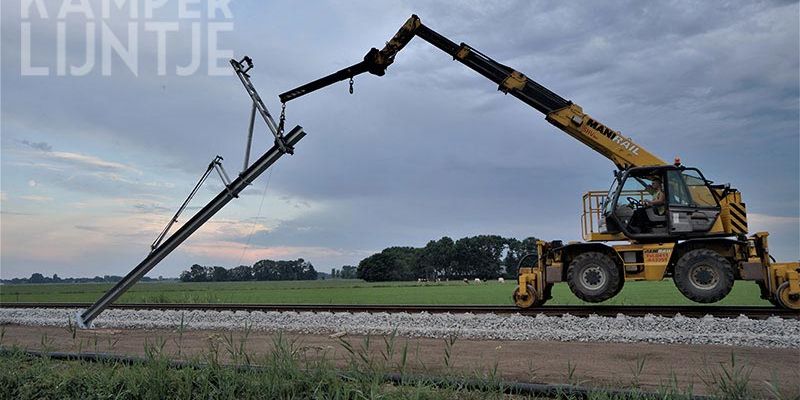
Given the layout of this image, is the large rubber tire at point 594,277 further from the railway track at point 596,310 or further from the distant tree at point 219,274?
the distant tree at point 219,274

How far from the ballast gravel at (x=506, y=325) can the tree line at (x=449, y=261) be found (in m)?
29.1

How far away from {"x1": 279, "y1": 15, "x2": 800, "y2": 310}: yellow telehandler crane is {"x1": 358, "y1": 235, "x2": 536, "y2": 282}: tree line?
2572 centimetres

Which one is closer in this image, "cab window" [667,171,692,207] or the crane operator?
"cab window" [667,171,692,207]

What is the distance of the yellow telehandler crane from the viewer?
1239 centimetres

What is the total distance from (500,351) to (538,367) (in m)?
1.51

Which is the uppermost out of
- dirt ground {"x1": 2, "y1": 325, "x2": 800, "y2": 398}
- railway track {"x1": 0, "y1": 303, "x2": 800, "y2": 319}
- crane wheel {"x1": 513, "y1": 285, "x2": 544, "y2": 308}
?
crane wheel {"x1": 513, "y1": 285, "x2": 544, "y2": 308}

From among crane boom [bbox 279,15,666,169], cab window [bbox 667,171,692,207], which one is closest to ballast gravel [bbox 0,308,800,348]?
cab window [bbox 667,171,692,207]

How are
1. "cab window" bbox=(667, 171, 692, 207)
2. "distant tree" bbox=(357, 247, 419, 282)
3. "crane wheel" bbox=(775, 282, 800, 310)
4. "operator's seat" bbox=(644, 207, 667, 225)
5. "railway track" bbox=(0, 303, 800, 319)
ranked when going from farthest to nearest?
1. "distant tree" bbox=(357, 247, 419, 282)
2. "operator's seat" bbox=(644, 207, 667, 225)
3. "cab window" bbox=(667, 171, 692, 207)
4. "crane wheel" bbox=(775, 282, 800, 310)
5. "railway track" bbox=(0, 303, 800, 319)

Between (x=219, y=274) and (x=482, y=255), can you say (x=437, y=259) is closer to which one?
(x=482, y=255)

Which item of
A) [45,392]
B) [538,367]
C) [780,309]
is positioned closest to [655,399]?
[538,367]

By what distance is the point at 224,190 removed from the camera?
12133mm

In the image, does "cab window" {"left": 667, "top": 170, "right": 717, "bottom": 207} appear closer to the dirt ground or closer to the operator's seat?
the operator's seat

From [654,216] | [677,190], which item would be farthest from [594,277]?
[677,190]

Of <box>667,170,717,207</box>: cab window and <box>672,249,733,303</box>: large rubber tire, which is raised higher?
<box>667,170,717,207</box>: cab window
